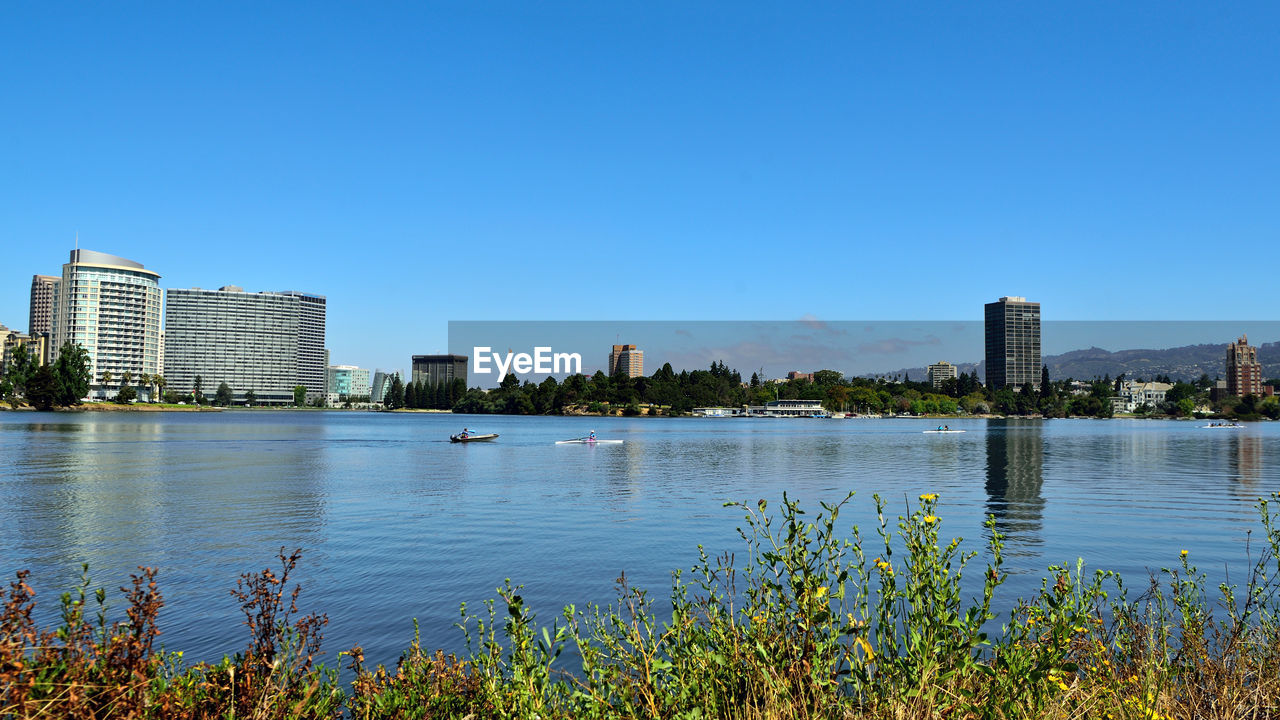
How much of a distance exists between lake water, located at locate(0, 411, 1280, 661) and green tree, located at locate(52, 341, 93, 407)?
479ft

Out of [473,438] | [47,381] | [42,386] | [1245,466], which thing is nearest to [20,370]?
[42,386]

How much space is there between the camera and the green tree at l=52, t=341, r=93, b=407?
178 m

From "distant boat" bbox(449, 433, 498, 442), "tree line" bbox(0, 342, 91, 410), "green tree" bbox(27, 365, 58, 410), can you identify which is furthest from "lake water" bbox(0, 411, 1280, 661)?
"tree line" bbox(0, 342, 91, 410)

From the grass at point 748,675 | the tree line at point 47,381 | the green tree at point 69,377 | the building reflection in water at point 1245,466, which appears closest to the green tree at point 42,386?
the tree line at point 47,381

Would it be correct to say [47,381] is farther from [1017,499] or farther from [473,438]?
[1017,499]

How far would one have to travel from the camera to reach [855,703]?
6055 mm

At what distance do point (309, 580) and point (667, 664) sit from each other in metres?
15.4

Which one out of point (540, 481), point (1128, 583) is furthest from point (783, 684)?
point (540, 481)

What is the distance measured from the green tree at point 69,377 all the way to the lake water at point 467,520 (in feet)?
479

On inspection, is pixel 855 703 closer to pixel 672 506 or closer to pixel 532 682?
pixel 532 682

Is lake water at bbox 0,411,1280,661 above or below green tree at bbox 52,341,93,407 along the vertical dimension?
below

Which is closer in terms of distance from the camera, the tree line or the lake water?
the lake water

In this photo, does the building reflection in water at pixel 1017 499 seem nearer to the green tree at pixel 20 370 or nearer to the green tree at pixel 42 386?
the green tree at pixel 42 386

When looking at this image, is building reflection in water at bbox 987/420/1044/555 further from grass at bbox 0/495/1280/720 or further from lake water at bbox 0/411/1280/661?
grass at bbox 0/495/1280/720
